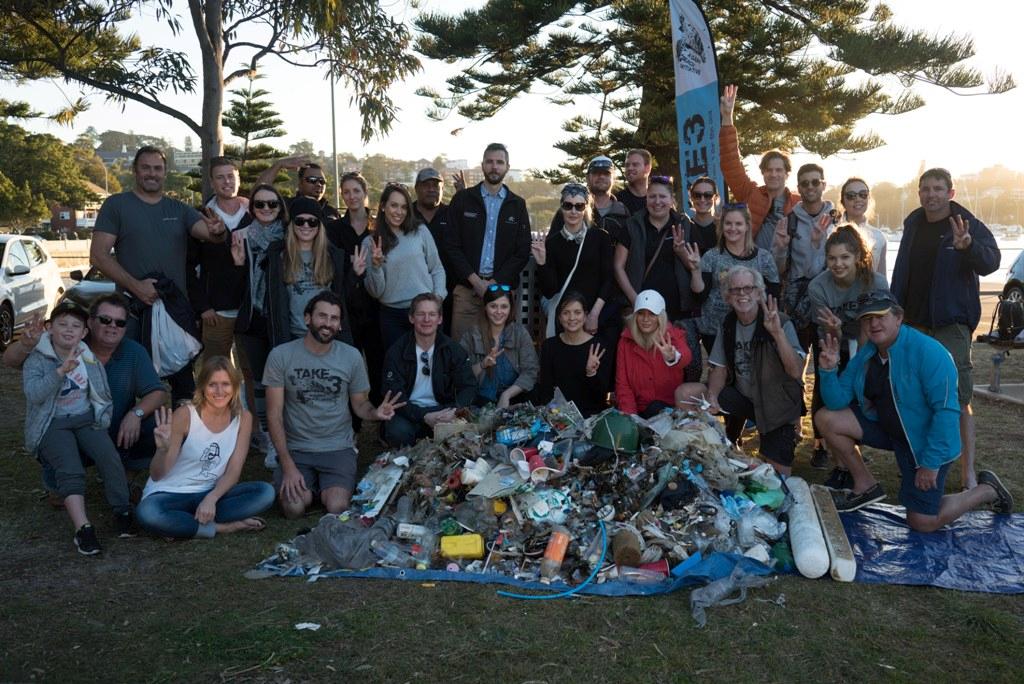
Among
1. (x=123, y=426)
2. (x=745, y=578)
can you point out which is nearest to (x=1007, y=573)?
(x=745, y=578)

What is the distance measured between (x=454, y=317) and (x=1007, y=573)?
3967mm

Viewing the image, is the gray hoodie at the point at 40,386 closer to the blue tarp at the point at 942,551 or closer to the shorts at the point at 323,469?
the shorts at the point at 323,469

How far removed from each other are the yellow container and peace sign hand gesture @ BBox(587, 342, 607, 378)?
71.2 inches

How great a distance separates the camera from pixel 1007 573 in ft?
13.2

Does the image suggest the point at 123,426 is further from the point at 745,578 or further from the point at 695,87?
the point at 695,87

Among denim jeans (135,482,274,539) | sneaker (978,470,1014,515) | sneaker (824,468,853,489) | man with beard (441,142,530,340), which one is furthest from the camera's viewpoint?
man with beard (441,142,530,340)

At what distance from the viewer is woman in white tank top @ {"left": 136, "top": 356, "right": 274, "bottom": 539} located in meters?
4.45

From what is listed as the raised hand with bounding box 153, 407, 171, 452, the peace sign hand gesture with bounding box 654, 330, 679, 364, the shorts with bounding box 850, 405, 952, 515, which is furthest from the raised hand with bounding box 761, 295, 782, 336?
the raised hand with bounding box 153, 407, 171, 452

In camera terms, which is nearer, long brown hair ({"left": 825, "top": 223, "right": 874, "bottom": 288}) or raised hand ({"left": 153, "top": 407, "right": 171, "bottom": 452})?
raised hand ({"left": 153, "top": 407, "right": 171, "bottom": 452})

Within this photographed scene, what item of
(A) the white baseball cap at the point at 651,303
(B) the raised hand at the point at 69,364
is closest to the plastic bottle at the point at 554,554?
(A) the white baseball cap at the point at 651,303

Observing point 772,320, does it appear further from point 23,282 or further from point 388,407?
point 23,282

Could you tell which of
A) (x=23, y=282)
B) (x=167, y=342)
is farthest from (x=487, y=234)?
(x=23, y=282)

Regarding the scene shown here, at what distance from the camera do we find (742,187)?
6.73 metres

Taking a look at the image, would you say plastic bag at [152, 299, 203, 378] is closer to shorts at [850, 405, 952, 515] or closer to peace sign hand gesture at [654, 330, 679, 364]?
peace sign hand gesture at [654, 330, 679, 364]
